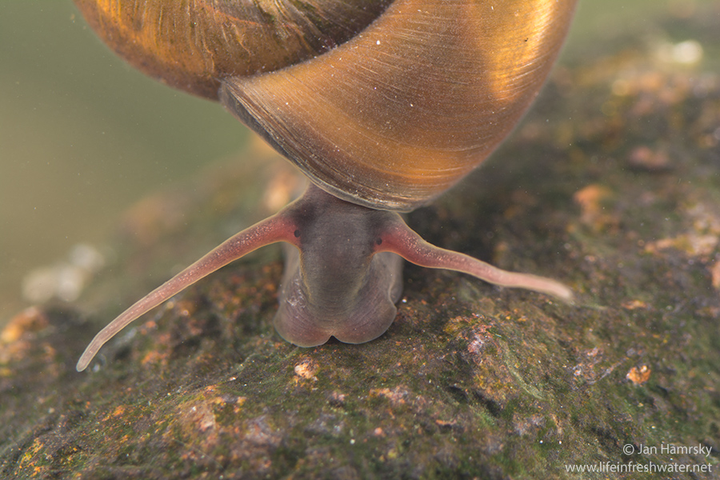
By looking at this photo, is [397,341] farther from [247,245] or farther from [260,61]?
[260,61]

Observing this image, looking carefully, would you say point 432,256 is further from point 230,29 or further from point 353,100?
point 230,29

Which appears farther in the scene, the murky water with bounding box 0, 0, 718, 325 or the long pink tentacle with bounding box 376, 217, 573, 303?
the murky water with bounding box 0, 0, 718, 325

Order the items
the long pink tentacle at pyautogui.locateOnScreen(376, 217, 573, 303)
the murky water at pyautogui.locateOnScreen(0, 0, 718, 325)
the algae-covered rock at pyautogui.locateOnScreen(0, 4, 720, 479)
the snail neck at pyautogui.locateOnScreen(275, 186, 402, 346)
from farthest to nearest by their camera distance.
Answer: the murky water at pyautogui.locateOnScreen(0, 0, 718, 325), the snail neck at pyautogui.locateOnScreen(275, 186, 402, 346), the long pink tentacle at pyautogui.locateOnScreen(376, 217, 573, 303), the algae-covered rock at pyautogui.locateOnScreen(0, 4, 720, 479)

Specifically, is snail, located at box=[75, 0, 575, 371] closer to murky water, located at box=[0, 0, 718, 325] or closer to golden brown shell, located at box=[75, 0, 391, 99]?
golden brown shell, located at box=[75, 0, 391, 99]

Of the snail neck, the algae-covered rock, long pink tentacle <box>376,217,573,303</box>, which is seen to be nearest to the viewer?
the algae-covered rock

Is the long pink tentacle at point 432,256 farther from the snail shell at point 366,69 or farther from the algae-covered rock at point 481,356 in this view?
the algae-covered rock at point 481,356

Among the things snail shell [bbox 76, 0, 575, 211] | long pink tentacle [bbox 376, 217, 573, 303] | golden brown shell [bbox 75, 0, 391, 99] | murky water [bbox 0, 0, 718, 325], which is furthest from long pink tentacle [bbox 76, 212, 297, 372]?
murky water [bbox 0, 0, 718, 325]

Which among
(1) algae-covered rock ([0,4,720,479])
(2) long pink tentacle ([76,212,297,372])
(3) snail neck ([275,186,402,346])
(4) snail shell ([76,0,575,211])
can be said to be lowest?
(1) algae-covered rock ([0,4,720,479])

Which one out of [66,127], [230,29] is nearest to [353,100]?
[230,29]
